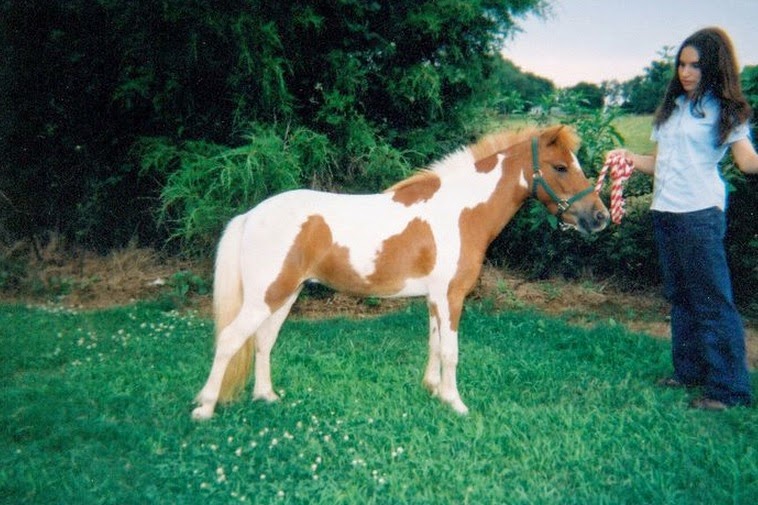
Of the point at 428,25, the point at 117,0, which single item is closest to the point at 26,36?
the point at 117,0

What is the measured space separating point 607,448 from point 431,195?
6.56 feet

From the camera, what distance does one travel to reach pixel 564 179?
4.09 metres

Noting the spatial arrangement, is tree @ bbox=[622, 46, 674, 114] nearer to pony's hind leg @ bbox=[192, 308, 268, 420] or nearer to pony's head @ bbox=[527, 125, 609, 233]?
pony's head @ bbox=[527, 125, 609, 233]

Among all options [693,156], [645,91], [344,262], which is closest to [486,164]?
[344,262]

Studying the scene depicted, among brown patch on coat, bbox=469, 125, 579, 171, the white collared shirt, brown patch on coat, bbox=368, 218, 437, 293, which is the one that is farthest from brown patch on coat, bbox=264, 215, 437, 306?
the white collared shirt

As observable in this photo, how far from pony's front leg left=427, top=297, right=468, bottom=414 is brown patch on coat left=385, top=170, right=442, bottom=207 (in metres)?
0.74

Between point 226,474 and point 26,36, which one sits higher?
point 26,36

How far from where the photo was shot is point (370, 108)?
787 cm

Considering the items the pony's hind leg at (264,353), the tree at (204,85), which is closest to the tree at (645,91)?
the tree at (204,85)

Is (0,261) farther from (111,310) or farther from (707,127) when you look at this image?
(707,127)

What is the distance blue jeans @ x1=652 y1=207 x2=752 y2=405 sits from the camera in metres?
3.95

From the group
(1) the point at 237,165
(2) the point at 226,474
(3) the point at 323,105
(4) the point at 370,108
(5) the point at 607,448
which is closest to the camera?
(2) the point at 226,474

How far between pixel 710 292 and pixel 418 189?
215 cm

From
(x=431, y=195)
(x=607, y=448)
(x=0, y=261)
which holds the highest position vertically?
(x=431, y=195)
